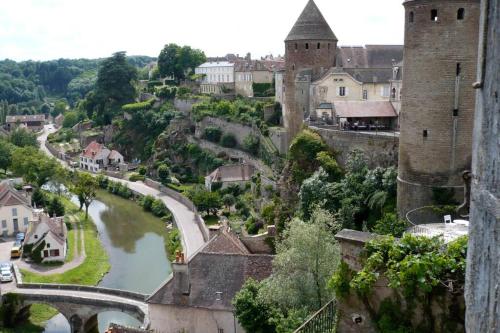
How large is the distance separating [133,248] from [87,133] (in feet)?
135

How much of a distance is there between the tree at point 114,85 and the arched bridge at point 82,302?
162ft

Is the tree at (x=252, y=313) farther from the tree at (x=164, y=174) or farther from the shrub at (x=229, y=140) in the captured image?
the tree at (x=164, y=174)

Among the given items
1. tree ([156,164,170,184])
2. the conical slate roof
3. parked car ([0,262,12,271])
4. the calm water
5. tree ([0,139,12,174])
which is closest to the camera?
the calm water

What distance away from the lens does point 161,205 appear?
45062 mm

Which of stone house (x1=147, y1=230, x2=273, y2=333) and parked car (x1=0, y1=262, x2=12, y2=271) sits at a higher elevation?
stone house (x1=147, y1=230, x2=273, y2=333)

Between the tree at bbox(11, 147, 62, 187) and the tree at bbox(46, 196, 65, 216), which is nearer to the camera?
the tree at bbox(46, 196, 65, 216)

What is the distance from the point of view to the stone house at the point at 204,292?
19609 millimetres

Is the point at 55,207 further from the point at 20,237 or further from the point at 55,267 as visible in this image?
the point at 55,267

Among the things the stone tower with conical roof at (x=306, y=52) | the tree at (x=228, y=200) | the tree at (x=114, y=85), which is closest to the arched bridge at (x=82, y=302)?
the tree at (x=228, y=200)

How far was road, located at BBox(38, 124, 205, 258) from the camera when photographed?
3391 centimetres

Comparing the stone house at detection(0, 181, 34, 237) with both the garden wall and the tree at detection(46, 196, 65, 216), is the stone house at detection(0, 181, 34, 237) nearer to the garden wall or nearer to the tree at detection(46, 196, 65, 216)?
the tree at detection(46, 196, 65, 216)

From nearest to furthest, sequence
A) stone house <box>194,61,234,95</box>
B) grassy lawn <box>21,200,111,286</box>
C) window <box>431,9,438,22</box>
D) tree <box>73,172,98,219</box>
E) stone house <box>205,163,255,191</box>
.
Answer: window <box>431,9,438,22</box> < grassy lawn <box>21,200,111,286</box> < tree <box>73,172,98,219</box> < stone house <box>205,163,255,191</box> < stone house <box>194,61,234,95</box>

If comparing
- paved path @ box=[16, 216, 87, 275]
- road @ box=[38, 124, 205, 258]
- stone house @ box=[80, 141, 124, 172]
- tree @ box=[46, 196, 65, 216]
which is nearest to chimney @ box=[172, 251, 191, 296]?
road @ box=[38, 124, 205, 258]

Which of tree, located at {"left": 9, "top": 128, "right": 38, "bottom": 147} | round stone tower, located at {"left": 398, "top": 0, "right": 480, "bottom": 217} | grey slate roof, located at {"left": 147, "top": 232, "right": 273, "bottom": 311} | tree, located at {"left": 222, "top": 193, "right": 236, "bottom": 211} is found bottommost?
tree, located at {"left": 222, "top": 193, "right": 236, "bottom": 211}
